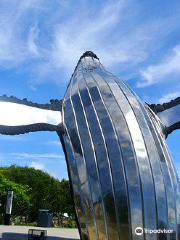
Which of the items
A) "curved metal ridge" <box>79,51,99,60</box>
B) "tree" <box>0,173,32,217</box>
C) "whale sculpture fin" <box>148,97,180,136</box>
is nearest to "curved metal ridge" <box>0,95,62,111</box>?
"curved metal ridge" <box>79,51,99,60</box>

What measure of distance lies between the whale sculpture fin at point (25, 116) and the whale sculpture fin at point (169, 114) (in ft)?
11.9

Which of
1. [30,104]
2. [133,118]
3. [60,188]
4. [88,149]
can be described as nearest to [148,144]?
Result: [133,118]

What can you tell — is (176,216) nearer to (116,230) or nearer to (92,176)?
(116,230)

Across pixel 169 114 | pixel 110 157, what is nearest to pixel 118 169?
pixel 110 157

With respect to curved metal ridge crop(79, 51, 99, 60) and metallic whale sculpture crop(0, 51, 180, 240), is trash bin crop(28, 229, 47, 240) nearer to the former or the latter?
metallic whale sculpture crop(0, 51, 180, 240)

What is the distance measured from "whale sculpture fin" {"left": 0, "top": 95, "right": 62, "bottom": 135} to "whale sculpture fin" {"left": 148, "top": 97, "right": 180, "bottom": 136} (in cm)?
363

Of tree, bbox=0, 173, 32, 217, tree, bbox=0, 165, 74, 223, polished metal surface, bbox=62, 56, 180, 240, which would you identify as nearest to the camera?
polished metal surface, bbox=62, 56, 180, 240

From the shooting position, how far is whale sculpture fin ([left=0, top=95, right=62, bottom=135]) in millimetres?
8570

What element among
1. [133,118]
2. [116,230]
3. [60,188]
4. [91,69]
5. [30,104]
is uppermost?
[60,188]

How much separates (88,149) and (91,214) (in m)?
1.50

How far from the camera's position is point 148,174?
7340mm

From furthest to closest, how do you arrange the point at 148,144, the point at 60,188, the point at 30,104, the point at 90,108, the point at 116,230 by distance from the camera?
1. the point at 60,188
2. the point at 30,104
3. the point at 90,108
4. the point at 148,144
5. the point at 116,230

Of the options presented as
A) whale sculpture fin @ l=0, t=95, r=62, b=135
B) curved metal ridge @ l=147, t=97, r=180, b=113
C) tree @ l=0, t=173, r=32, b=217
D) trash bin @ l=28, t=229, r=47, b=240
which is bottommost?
trash bin @ l=28, t=229, r=47, b=240

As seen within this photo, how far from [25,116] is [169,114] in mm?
4958
